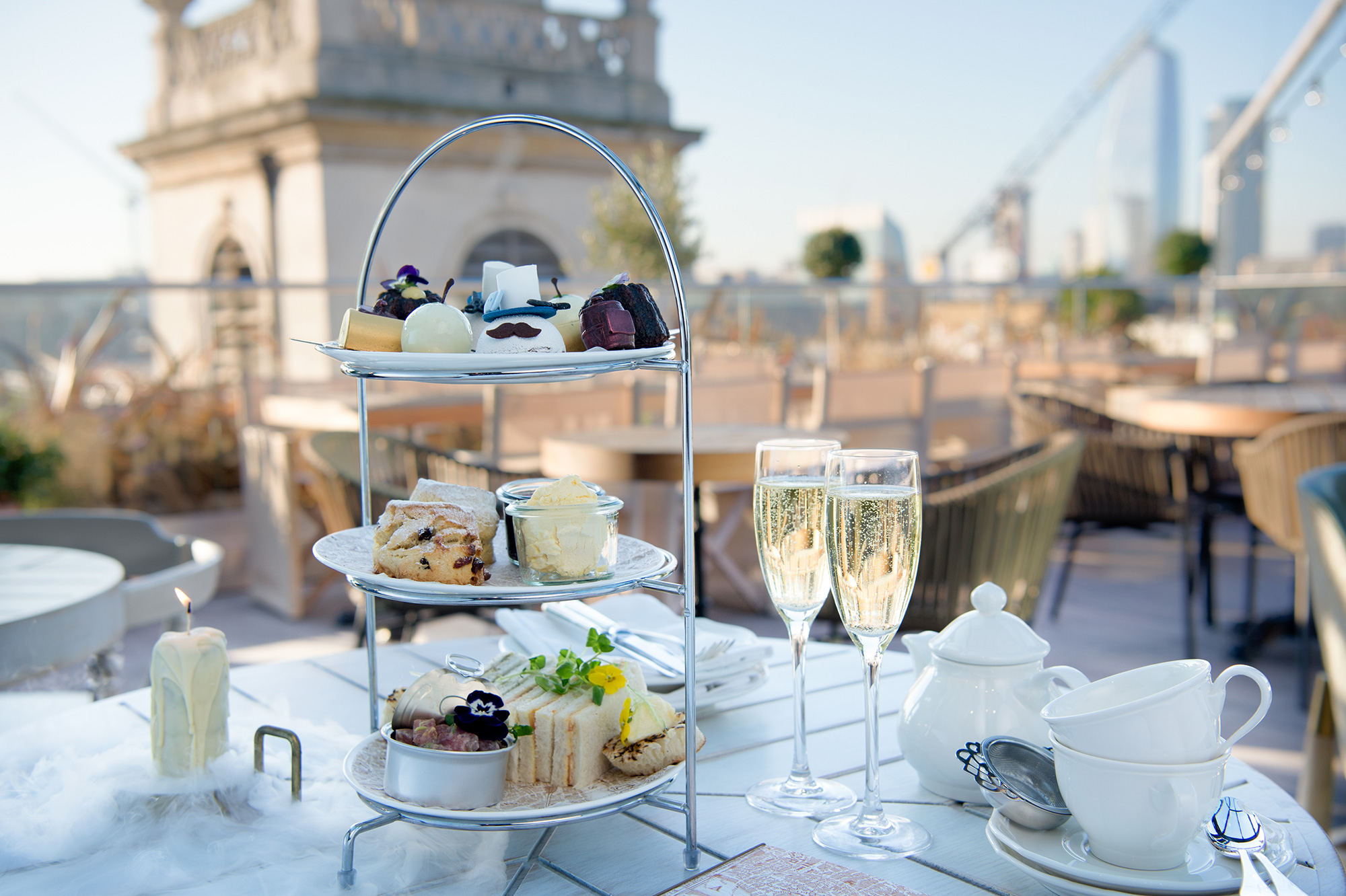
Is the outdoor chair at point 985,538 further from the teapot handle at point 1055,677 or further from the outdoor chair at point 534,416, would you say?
the outdoor chair at point 534,416

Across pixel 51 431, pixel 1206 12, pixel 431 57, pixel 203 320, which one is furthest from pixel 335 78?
pixel 1206 12

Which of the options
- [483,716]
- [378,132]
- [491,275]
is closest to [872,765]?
[483,716]

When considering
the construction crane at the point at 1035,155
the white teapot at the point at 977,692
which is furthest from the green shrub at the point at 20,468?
the construction crane at the point at 1035,155

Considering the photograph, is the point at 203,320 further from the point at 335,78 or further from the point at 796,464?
the point at 335,78

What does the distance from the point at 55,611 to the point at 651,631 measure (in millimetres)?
992

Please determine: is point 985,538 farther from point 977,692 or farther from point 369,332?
point 369,332

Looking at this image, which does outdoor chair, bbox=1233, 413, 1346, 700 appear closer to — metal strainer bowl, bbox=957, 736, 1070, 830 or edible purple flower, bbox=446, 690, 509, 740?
metal strainer bowl, bbox=957, 736, 1070, 830

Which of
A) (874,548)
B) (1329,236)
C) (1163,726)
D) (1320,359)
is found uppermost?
(1329,236)

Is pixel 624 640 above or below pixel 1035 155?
below

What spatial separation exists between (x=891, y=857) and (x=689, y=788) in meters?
0.17

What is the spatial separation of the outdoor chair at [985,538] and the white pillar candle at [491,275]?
5.13 feet

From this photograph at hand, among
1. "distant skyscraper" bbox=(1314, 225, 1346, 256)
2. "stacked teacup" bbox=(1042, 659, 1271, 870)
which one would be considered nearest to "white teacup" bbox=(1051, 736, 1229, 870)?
"stacked teacup" bbox=(1042, 659, 1271, 870)

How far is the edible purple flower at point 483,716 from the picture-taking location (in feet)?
2.62

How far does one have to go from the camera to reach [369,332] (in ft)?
2.85
